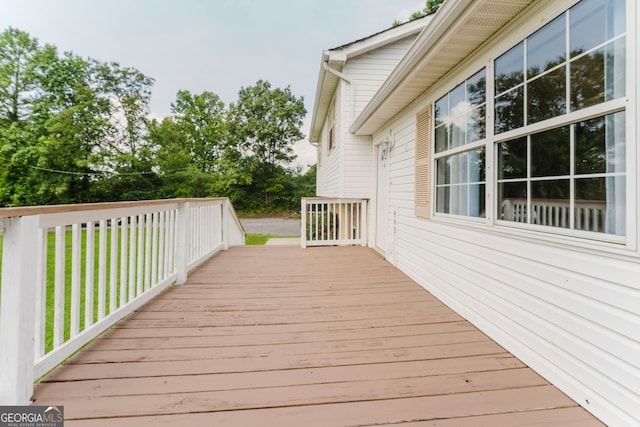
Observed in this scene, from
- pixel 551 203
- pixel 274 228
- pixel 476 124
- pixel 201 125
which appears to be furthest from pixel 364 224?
pixel 201 125

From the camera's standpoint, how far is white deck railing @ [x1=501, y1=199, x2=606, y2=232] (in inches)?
62.2

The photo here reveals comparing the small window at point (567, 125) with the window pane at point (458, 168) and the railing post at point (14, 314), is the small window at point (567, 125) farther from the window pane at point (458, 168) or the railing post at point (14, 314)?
the railing post at point (14, 314)

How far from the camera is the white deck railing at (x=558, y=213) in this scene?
1579mm

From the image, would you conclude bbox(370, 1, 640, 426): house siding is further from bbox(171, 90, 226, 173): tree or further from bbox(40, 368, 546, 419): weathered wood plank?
bbox(171, 90, 226, 173): tree

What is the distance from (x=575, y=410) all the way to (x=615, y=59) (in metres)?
1.78

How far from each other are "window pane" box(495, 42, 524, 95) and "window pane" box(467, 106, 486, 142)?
0.25m

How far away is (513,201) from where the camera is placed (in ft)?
7.27

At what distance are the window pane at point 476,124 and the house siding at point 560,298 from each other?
39cm

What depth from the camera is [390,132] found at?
16.6ft

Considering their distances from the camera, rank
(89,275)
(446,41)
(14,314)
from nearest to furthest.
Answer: (14,314)
(89,275)
(446,41)

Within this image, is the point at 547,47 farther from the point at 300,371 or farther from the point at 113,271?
the point at 113,271

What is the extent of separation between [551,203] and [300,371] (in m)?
1.89

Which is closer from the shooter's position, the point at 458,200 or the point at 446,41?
the point at 446,41

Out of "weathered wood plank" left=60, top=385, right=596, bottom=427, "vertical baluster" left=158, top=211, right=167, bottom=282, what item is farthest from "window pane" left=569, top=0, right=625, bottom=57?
"vertical baluster" left=158, top=211, right=167, bottom=282
